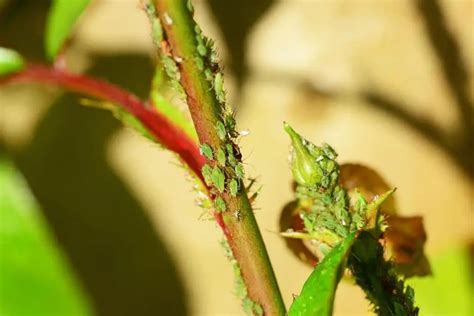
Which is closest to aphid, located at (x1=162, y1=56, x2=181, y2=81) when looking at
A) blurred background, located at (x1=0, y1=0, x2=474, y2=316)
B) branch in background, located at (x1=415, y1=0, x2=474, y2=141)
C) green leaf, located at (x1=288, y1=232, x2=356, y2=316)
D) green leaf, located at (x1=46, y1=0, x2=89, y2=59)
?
green leaf, located at (x1=288, y1=232, x2=356, y2=316)

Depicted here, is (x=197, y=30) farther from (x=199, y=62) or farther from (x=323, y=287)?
(x=323, y=287)

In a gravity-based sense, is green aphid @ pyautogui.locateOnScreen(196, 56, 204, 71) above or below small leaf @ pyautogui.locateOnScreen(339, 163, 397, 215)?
above

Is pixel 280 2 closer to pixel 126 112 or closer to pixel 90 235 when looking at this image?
pixel 90 235

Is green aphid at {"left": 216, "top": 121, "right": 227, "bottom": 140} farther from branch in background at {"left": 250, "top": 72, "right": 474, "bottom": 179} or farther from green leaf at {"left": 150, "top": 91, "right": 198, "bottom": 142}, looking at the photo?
branch in background at {"left": 250, "top": 72, "right": 474, "bottom": 179}

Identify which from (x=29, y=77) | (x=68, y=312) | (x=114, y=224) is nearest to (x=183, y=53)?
(x=29, y=77)

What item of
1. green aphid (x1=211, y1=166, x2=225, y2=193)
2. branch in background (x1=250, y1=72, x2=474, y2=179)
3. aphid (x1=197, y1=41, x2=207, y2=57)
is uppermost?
branch in background (x1=250, y1=72, x2=474, y2=179)
